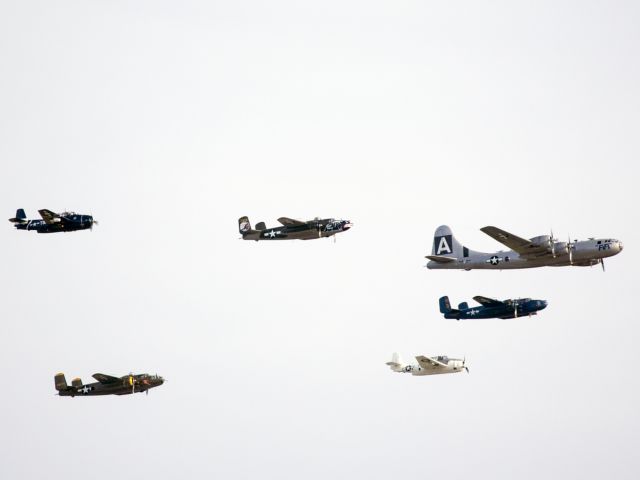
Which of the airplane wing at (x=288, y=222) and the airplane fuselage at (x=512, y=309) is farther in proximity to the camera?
the airplane wing at (x=288, y=222)

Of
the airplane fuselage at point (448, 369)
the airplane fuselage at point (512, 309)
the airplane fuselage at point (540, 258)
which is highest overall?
the airplane fuselage at point (540, 258)

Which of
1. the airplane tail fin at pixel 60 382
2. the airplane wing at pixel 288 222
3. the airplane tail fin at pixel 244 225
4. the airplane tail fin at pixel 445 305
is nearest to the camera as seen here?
the airplane tail fin at pixel 60 382

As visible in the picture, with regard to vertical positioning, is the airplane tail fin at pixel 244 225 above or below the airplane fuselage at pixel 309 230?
above

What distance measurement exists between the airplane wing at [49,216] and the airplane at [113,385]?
18.3 meters

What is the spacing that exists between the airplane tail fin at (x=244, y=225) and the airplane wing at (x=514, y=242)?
30663mm

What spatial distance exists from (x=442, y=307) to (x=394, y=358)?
14.8m

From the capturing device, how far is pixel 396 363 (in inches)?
5664

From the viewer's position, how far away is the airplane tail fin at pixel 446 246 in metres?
126

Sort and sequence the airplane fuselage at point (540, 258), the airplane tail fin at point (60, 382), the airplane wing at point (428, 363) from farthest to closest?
the airplane wing at point (428, 363) < the airplane tail fin at point (60, 382) < the airplane fuselage at point (540, 258)

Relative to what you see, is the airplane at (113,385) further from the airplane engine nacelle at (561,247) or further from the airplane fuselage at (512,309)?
the airplane engine nacelle at (561,247)

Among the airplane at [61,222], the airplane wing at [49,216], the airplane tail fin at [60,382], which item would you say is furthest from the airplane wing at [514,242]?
the airplane wing at [49,216]

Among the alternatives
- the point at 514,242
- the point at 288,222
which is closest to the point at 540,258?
the point at 514,242

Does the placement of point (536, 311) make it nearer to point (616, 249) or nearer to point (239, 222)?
point (616, 249)

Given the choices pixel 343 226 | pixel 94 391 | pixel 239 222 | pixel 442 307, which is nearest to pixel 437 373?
pixel 442 307
